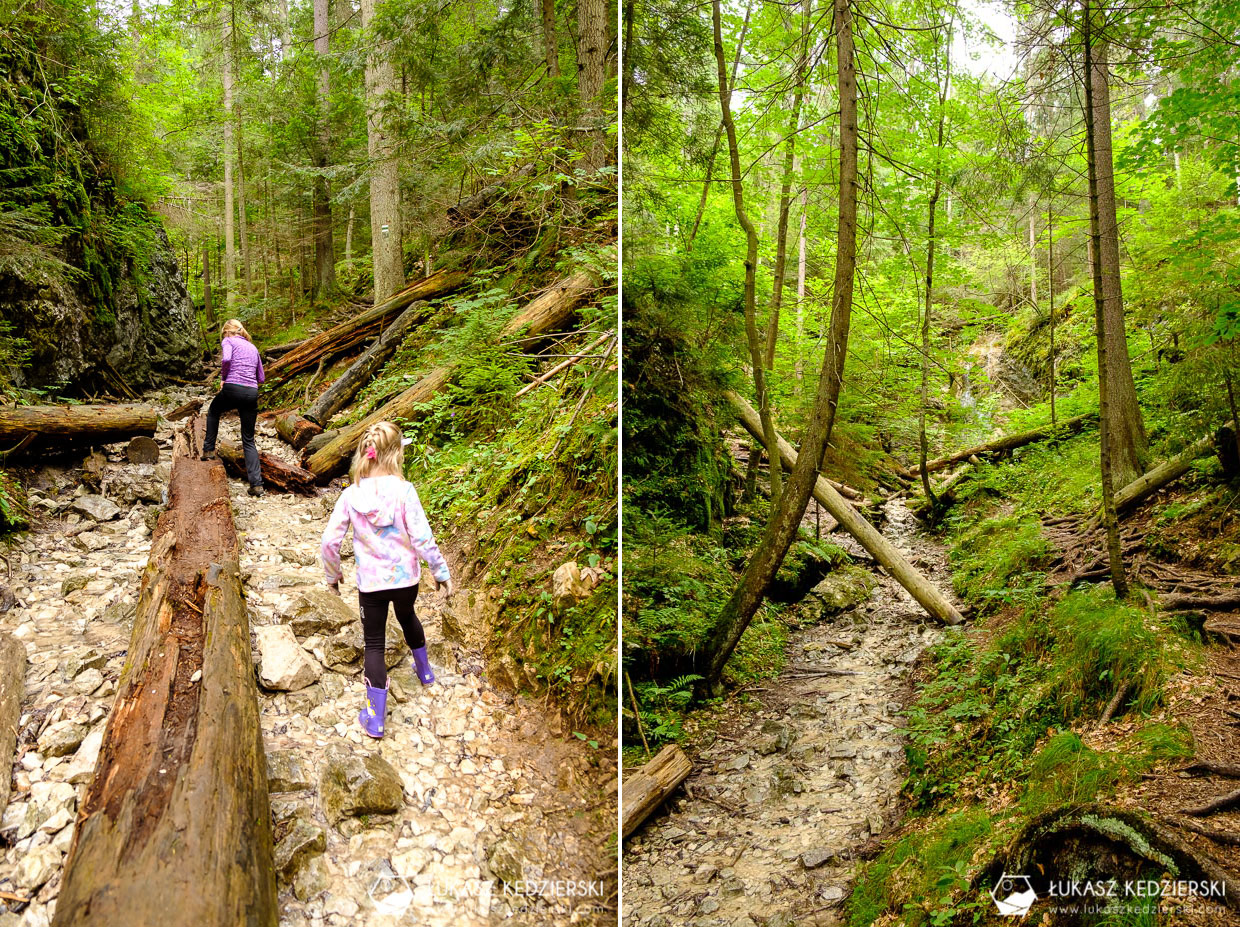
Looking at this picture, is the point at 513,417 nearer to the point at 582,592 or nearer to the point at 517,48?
the point at 582,592

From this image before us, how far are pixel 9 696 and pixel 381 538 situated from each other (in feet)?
5.83

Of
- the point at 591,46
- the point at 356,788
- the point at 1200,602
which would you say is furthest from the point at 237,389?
the point at 1200,602

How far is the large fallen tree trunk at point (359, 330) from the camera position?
9.10 metres

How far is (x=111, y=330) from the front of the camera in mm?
9250

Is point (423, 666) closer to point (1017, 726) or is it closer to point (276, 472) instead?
point (276, 472)

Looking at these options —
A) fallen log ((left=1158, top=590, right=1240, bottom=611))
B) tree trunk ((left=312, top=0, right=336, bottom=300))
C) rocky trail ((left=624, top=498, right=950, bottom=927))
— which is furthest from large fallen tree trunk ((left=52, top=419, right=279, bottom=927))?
tree trunk ((left=312, top=0, right=336, bottom=300))

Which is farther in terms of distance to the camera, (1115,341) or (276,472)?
(1115,341)

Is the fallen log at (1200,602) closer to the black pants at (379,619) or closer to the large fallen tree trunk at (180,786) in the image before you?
the black pants at (379,619)

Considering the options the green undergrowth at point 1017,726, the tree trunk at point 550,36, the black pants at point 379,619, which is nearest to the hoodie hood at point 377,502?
the black pants at point 379,619

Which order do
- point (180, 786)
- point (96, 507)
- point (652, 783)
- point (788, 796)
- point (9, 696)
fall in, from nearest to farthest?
point (180, 786)
point (9, 696)
point (652, 783)
point (788, 796)
point (96, 507)

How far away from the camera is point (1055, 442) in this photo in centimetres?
1088

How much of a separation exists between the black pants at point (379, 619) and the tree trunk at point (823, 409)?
2.99 metres

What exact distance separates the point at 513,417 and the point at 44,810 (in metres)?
3.97

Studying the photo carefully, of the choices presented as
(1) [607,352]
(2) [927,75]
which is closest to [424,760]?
(1) [607,352]
